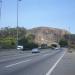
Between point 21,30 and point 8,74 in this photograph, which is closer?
point 8,74

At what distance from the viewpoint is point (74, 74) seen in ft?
67.7

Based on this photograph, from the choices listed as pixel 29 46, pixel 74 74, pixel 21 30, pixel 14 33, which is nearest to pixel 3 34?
pixel 14 33

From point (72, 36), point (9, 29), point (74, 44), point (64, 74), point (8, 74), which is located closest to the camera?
point (8, 74)

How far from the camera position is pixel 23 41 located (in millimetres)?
147375

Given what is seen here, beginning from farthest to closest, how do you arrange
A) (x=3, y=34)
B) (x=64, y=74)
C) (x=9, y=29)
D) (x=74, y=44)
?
(x=9, y=29) → (x=3, y=34) → (x=74, y=44) → (x=64, y=74)

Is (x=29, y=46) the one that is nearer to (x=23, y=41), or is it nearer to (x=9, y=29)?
(x=23, y=41)

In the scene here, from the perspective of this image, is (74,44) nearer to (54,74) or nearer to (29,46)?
(29,46)

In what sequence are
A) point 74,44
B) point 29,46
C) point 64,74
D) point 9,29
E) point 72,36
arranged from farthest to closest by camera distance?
point 9,29, point 74,44, point 72,36, point 29,46, point 64,74

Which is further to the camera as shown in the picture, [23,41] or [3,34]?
[3,34]

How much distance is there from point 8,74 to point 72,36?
4946 inches

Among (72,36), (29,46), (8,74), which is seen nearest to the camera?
(8,74)

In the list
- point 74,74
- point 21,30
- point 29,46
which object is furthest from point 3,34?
point 74,74

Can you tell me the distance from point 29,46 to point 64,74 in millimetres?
→ 113209

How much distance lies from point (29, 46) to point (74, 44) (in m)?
32.9
